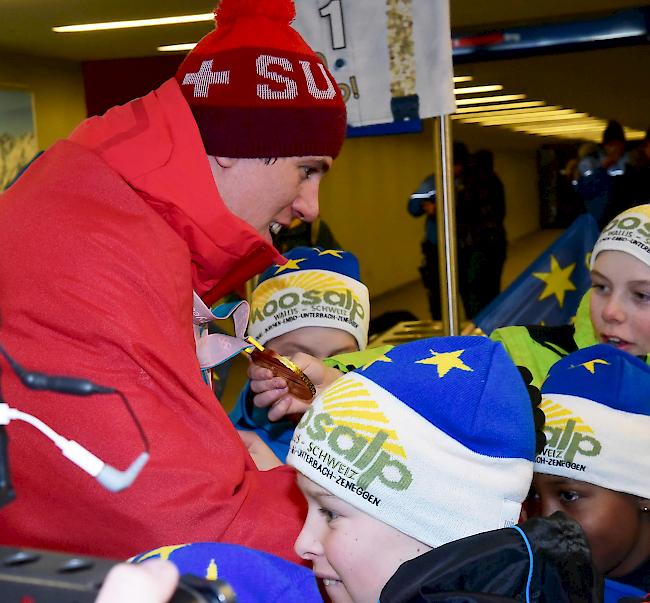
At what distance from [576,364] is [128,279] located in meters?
0.99

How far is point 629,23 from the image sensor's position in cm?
473

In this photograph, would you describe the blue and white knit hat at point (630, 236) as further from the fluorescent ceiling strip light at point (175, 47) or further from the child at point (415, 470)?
the fluorescent ceiling strip light at point (175, 47)

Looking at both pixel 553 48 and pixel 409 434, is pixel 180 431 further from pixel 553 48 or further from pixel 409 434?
pixel 553 48

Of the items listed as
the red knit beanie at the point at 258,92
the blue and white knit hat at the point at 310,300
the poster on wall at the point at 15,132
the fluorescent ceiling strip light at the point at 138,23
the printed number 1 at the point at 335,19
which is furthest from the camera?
the poster on wall at the point at 15,132

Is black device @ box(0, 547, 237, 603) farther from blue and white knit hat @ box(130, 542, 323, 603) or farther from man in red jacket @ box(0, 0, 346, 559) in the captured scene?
man in red jacket @ box(0, 0, 346, 559)

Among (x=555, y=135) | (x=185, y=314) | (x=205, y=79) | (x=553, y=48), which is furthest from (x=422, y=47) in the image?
(x=555, y=135)

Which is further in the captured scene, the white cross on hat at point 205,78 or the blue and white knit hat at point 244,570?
the white cross on hat at point 205,78

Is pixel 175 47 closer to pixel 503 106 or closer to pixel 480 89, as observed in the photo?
pixel 480 89

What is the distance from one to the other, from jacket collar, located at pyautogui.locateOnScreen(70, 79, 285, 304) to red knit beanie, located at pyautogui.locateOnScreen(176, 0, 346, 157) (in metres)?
0.06

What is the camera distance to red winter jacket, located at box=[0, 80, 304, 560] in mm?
1114

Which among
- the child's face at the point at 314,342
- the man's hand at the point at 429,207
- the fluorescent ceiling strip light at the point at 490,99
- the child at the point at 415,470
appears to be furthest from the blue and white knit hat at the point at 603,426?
the fluorescent ceiling strip light at the point at 490,99

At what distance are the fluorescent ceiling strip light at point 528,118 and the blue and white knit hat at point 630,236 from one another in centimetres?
695

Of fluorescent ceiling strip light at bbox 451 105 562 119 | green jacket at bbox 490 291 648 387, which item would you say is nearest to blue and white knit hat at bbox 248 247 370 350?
green jacket at bbox 490 291 648 387

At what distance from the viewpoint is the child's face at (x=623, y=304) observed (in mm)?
2201
